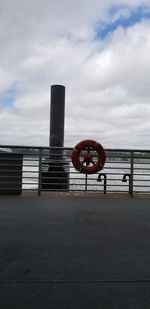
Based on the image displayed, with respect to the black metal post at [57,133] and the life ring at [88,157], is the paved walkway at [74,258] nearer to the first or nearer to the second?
the life ring at [88,157]

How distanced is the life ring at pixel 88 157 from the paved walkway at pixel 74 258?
6.38ft

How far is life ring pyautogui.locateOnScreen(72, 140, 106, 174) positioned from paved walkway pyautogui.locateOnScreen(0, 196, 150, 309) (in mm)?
1944

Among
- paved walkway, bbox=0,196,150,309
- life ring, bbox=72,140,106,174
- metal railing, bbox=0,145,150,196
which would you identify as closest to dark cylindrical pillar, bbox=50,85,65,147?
metal railing, bbox=0,145,150,196

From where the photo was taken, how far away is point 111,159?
8656mm

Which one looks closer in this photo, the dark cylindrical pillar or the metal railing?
the metal railing

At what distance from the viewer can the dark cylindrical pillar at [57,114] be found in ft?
29.1

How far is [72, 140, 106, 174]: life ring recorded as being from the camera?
805 centimetres

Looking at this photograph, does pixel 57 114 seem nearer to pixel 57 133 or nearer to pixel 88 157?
pixel 57 133

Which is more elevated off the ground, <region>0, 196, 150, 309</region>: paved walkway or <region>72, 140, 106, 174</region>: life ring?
<region>72, 140, 106, 174</region>: life ring

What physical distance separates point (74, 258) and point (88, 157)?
16.3 ft

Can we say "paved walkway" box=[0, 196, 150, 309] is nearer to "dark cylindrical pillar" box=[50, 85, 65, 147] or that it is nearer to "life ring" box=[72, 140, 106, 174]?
"life ring" box=[72, 140, 106, 174]

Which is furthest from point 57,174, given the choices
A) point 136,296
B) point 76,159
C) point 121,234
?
point 136,296

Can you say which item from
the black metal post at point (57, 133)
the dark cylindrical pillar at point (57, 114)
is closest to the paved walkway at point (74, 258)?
the black metal post at point (57, 133)

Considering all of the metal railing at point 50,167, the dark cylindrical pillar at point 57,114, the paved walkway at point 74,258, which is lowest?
the paved walkway at point 74,258
